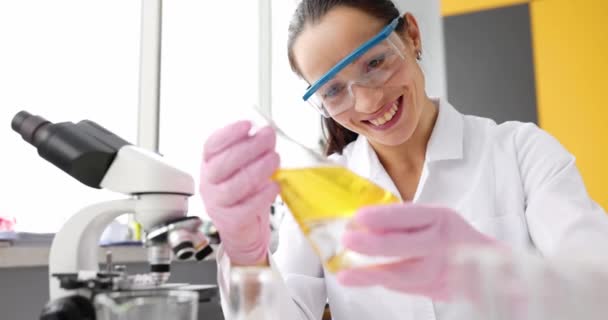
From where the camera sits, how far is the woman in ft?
2.93

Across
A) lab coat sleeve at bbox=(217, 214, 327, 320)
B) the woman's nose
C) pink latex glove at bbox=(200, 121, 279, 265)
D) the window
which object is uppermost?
the window

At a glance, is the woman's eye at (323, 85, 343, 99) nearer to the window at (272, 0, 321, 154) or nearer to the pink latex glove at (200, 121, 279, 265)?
the pink latex glove at (200, 121, 279, 265)

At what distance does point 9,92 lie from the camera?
1.93m

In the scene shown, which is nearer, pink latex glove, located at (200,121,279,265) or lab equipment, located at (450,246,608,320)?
lab equipment, located at (450,246,608,320)

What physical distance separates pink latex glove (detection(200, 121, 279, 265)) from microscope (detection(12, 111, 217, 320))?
0.05 metres

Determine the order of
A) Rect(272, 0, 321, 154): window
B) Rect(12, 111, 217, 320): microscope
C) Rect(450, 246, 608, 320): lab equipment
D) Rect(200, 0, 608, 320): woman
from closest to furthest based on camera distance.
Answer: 1. Rect(450, 246, 608, 320): lab equipment
2. Rect(12, 111, 217, 320): microscope
3. Rect(200, 0, 608, 320): woman
4. Rect(272, 0, 321, 154): window

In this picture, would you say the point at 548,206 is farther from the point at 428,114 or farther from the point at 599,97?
the point at 599,97

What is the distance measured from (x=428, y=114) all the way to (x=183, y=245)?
0.97 meters

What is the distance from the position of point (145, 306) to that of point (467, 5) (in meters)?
2.87

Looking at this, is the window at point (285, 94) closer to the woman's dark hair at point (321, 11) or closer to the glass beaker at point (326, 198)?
the woman's dark hair at point (321, 11)

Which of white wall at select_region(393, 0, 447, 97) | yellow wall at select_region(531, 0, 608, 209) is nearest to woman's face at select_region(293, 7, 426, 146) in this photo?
yellow wall at select_region(531, 0, 608, 209)

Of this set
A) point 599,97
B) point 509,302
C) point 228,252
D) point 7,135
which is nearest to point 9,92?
point 7,135

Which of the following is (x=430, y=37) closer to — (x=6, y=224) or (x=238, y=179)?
(x=6, y=224)

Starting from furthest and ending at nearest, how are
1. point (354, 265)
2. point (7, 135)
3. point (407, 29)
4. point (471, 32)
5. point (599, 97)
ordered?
1. point (471, 32)
2. point (599, 97)
3. point (7, 135)
4. point (407, 29)
5. point (354, 265)
